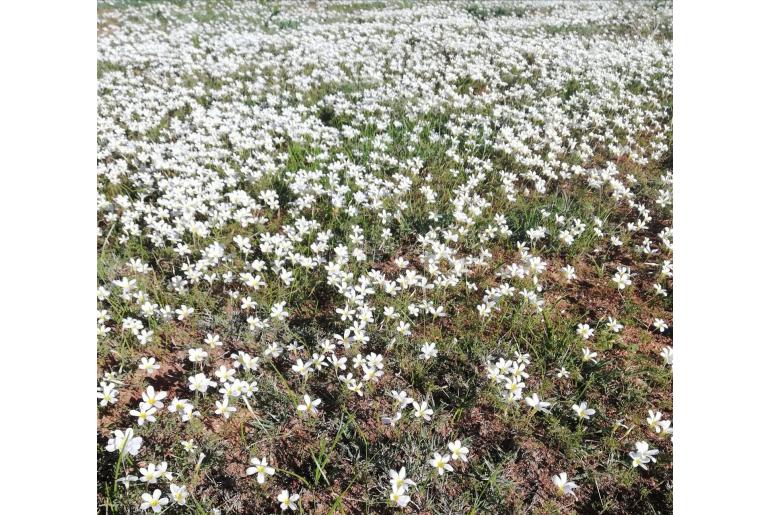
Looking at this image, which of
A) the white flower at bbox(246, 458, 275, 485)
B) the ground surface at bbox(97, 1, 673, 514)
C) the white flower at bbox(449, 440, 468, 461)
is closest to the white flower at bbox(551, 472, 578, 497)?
the ground surface at bbox(97, 1, 673, 514)

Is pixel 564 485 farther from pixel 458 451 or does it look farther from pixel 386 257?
pixel 386 257

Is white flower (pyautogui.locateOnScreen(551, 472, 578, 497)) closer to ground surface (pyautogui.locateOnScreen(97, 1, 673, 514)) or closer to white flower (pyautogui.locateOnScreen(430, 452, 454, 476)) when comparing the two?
ground surface (pyautogui.locateOnScreen(97, 1, 673, 514))

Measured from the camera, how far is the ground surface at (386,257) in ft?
5.63

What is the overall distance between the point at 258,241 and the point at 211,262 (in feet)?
0.83

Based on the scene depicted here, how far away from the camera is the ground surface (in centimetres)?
171

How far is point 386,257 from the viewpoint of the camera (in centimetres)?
231

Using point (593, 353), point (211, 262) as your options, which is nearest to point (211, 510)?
point (211, 262)

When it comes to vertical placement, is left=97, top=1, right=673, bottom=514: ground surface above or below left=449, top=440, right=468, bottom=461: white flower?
above

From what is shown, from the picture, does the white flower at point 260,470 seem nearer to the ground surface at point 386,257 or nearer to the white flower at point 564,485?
the ground surface at point 386,257
